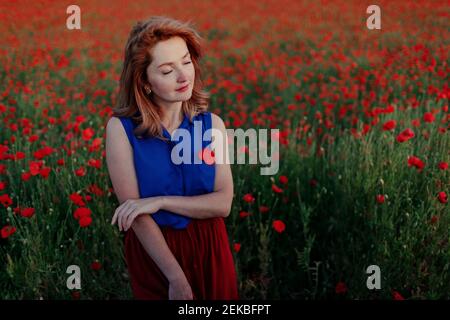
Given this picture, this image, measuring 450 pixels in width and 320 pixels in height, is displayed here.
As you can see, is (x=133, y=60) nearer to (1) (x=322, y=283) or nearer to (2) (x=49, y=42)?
(1) (x=322, y=283)

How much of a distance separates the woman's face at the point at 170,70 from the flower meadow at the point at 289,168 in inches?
22.6

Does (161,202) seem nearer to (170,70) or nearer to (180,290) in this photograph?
(180,290)

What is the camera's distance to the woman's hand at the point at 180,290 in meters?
1.68

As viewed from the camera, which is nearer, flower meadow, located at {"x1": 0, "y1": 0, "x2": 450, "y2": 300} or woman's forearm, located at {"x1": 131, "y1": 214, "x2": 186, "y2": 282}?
woman's forearm, located at {"x1": 131, "y1": 214, "x2": 186, "y2": 282}

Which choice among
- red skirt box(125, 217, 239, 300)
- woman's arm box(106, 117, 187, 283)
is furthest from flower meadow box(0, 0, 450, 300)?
woman's arm box(106, 117, 187, 283)

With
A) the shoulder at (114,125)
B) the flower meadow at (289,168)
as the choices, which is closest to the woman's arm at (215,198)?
the shoulder at (114,125)

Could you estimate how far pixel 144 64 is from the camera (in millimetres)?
1680

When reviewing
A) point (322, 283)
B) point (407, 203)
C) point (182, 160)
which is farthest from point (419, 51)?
point (182, 160)

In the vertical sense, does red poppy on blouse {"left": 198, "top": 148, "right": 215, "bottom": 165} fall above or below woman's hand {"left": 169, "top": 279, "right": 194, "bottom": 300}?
above

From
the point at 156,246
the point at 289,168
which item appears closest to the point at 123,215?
the point at 156,246

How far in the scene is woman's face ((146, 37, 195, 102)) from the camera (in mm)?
1660

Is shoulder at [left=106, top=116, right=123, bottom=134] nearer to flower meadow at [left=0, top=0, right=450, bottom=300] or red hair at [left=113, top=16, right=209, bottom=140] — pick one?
red hair at [left=113, top=16, right=209, bottom=140]
